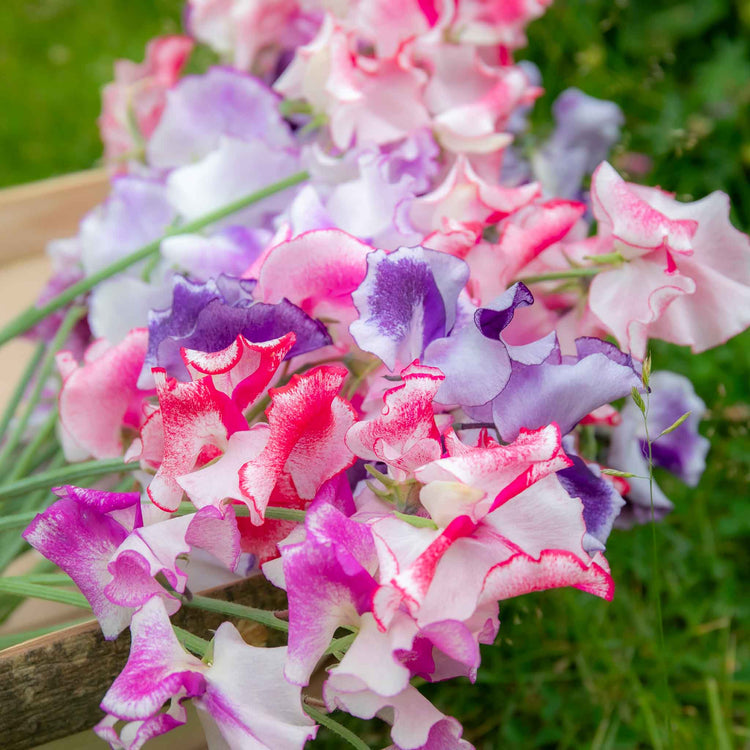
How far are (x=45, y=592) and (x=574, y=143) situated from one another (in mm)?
694

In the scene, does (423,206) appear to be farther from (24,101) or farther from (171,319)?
(24,101)

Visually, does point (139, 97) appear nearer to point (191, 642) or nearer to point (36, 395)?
point (36, 395)

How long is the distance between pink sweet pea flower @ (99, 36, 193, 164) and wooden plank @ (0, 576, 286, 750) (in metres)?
0.59

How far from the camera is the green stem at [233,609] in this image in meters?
0.40

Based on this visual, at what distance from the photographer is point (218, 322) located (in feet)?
1.44

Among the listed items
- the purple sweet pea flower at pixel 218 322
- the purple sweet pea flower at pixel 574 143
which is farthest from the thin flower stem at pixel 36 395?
the purple sweet pea flower at pixel 574 143

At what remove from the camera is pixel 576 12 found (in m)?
1.29

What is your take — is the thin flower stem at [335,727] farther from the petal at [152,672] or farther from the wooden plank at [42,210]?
the wooden plank at [42,210]

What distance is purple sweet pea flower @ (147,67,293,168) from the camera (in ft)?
2.49

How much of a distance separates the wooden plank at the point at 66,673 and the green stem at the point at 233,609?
0.5 inches

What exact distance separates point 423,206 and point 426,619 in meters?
0.32

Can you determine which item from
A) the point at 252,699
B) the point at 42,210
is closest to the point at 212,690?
the point at 252,699

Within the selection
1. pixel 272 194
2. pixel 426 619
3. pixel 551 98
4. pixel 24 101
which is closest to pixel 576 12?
pixel 551 98

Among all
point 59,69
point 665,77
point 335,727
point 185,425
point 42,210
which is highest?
point 185,425
